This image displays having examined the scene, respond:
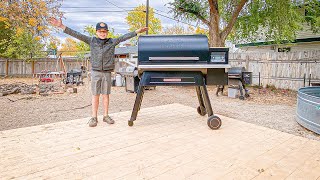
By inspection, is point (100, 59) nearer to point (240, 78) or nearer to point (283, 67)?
point (240, 78)

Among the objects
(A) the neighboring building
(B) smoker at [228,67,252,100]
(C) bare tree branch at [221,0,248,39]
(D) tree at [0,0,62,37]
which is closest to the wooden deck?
(B) smoker at [228,67,252,100]

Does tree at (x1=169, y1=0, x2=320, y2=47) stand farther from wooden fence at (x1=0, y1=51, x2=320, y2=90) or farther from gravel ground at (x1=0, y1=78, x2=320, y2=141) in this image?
gravel ground at (x1=0, y1=78, x2=320, y2=141)

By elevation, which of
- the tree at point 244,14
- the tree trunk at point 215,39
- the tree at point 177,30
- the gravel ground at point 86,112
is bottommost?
the gravel ground at point 86,112

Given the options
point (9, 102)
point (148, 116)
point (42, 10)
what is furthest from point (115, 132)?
point (42, 10)

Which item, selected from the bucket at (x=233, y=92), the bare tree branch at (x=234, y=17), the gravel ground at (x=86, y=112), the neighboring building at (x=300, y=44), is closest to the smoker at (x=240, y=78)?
the bucket at (x=233, y=92)

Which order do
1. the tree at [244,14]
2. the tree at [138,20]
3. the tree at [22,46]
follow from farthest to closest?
the tree at [138,20]
the tree at [22,46]
the tree at [244,14]

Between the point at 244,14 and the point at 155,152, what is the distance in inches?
445

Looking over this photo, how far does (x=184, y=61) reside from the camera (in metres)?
3.00

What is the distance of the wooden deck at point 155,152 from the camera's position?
1789mm

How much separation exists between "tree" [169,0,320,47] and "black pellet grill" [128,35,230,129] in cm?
790

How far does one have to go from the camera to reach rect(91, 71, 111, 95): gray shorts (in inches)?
129

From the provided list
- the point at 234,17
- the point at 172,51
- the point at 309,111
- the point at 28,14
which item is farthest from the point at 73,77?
the point at 309,111

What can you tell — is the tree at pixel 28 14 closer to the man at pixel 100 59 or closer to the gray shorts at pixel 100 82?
the man at pixel 100 59

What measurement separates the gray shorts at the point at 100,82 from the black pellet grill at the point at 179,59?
22.5 inches
